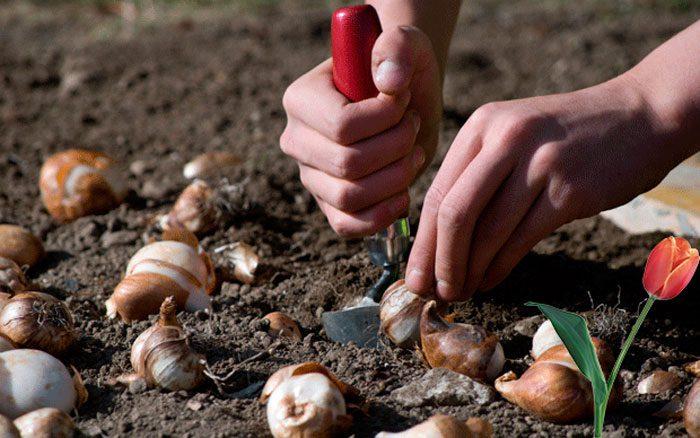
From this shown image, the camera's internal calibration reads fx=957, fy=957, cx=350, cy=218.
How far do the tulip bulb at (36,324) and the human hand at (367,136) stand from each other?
0.54 metres

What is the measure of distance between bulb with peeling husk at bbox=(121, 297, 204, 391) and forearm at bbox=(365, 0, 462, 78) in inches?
32.9

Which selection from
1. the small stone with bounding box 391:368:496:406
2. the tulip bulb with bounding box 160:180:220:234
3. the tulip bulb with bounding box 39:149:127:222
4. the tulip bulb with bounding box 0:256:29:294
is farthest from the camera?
the tulip bulb with bounding box 39:149:127:222

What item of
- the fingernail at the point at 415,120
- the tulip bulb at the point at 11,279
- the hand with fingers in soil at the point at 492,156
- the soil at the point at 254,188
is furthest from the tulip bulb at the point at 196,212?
the fingernail at the point at 415,120

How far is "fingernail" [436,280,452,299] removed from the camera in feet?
5.37

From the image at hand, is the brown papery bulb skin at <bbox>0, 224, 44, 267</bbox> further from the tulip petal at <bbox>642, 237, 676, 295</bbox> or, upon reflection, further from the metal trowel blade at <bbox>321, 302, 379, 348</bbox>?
the tulip petal at <bbox>642, 237, 676, 295</bbox>

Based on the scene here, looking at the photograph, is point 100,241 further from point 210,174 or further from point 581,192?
point 581,192

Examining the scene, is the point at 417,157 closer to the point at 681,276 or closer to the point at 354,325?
the point at 354,325

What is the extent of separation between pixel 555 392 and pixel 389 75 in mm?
591

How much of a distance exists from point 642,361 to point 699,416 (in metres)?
0.33

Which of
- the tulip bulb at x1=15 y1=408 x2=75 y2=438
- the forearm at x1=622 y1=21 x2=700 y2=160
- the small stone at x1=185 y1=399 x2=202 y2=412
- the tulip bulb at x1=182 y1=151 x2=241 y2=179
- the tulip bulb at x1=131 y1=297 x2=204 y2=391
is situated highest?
the forearm at x1=622 y1=21 x2=700 y2=160

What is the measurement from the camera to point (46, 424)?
142 cm

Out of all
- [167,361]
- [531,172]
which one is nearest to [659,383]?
[531,172]

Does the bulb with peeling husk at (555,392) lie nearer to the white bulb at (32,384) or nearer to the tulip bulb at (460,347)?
the tulip bulb at (460,347)

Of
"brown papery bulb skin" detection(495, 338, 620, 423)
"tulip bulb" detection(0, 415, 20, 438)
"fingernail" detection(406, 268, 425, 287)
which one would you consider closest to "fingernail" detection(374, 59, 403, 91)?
"fingernail" detection(406, 268, 425, 287)
